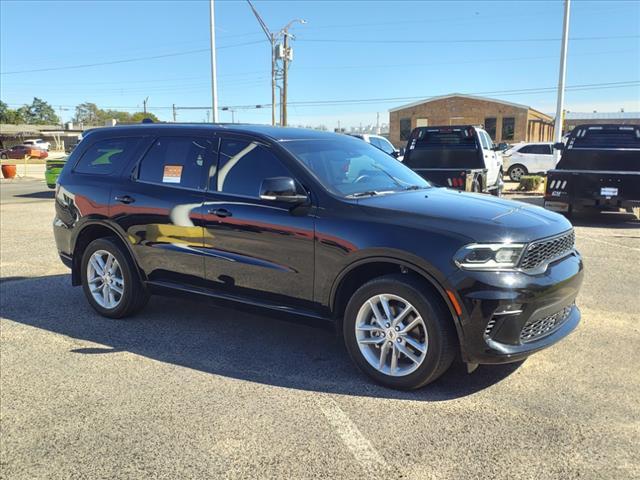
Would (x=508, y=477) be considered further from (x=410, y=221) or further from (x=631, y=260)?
(x=631, y=260)

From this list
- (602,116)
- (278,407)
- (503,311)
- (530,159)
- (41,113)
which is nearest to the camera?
(503,311)

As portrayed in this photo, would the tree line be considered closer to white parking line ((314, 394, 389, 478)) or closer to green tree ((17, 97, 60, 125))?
green tree ((17, 97, 60, 125))

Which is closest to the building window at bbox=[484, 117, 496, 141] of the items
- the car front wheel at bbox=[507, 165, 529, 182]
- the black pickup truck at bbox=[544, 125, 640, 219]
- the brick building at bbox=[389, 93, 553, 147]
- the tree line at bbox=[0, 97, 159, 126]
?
the brick building at bbox=[389, 93, 553, 147]

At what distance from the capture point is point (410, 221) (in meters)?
3.69

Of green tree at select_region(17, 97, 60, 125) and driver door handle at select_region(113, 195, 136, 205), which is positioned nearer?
driver door handle at select_region(113, 195, 136, 205)

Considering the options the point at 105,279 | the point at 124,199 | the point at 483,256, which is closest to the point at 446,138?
the point at 124,199

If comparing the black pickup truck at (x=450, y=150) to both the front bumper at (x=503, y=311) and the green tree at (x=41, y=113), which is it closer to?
the front bumper at (x=503, y=311)

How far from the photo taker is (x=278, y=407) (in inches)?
140

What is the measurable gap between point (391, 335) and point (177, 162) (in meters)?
2.49

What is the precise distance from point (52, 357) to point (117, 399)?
111 centimetres

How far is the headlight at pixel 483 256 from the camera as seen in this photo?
346cm

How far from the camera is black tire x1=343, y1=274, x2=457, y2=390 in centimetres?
357

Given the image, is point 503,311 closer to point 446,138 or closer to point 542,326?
point 542,326

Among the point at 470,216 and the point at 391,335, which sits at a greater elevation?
the point at 470,216
